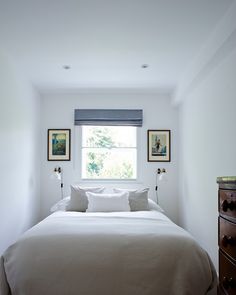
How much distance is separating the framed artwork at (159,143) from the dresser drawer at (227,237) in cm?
373

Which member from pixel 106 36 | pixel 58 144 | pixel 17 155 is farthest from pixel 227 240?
pixel 58 144

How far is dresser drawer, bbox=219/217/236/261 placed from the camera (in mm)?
1403

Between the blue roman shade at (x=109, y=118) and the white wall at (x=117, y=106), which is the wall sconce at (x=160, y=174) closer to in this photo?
the white wall at (x=117, y=106)

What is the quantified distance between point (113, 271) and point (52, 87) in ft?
11.0

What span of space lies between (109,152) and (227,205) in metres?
4.02

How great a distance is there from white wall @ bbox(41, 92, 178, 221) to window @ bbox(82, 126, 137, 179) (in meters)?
0.14

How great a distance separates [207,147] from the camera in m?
3.84

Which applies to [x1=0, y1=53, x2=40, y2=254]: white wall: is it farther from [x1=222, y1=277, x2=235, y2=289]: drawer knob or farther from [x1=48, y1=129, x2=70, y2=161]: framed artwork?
[x1=222, y1=277, x2=235, y2=289]: drawer knob

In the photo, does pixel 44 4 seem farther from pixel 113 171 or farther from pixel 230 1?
pixel 113 171

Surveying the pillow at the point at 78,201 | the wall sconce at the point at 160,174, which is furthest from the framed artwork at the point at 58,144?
the wall sconce at the point at 160,174

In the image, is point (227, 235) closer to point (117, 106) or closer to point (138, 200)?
point (138, 200)

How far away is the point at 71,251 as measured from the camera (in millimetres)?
2701

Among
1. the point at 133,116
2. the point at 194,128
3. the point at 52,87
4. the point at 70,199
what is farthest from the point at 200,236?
the point at 52,87

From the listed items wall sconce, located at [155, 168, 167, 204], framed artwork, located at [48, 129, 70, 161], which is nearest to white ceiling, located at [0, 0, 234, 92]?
framed artwork, located at [48, 129, 70, 161]
